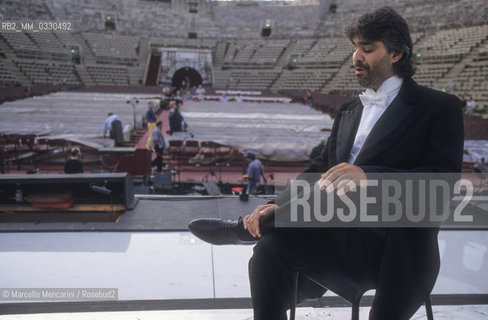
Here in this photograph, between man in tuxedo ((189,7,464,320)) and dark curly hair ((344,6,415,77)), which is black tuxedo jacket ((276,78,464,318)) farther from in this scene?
dark curly hair ((344,6,415,77))

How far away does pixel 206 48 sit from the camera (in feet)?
143

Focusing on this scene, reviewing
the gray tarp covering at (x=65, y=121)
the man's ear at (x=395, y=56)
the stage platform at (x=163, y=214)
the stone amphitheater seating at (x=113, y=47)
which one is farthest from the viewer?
the stone amphitheater seating at (x=113, y=47)

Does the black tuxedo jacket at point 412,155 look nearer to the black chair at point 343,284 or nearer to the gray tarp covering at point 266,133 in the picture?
the black chair at point 343,284

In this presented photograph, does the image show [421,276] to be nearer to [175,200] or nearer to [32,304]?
[32,304]

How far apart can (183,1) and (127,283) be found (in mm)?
51001

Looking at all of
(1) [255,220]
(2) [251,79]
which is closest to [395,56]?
(1) [255,220]

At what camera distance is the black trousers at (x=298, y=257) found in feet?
4.77

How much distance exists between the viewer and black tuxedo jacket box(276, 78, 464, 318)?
1353mm

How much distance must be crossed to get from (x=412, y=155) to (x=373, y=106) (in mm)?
327

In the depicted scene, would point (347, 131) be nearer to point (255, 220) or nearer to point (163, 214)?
point (255, 220)

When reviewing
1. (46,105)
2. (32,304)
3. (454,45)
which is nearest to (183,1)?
(454,45)

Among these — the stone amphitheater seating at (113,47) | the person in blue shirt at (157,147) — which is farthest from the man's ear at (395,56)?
the stone amphitheater seating at (113,47)

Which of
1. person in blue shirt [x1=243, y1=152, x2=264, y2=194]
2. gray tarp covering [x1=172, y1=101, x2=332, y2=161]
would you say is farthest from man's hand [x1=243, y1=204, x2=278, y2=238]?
gray tarp covering [x1=172, y1=101, x2=332, y2=161]

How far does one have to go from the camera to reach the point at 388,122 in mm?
1513
